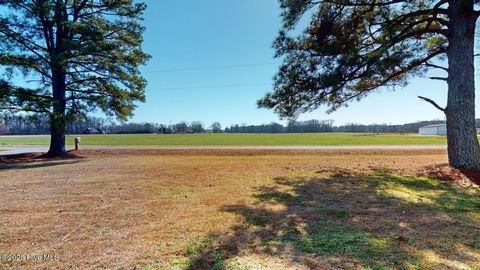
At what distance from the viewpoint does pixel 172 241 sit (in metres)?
3.24

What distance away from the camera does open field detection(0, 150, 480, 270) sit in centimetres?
275

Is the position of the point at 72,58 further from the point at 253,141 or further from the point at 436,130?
the point at 436,130

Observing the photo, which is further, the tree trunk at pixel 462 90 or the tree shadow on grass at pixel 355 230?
the tree trunk at pixel 462 90

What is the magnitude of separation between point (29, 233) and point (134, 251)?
176cm

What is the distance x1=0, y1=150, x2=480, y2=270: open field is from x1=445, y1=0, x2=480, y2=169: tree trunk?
212 centimetres

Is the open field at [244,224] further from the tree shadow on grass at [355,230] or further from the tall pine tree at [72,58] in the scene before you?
the tall pine tree at [72,58]

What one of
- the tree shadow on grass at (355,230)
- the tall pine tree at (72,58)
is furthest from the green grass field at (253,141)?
the tree shadow on grass at (355,230)

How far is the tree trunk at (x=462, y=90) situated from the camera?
772 centimetres

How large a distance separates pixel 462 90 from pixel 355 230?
6.97m

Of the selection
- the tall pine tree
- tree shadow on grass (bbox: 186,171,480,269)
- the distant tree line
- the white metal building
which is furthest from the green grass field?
the distant tree line

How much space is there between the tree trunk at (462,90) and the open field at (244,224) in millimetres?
2117

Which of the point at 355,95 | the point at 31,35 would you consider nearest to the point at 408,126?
the point at 355,95

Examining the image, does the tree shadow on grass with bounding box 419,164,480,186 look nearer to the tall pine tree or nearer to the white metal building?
the tall pine tree

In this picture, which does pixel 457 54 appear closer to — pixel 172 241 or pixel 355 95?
pixel 355 95
